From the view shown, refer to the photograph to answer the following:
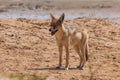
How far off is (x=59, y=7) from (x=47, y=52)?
16.4 metres

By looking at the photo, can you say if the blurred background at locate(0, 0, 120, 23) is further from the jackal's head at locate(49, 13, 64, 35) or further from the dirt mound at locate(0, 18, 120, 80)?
the jackal's head at locate(49, 13, 64, 35)

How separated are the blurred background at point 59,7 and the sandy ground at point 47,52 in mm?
8225

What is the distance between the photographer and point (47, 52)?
13.4 m

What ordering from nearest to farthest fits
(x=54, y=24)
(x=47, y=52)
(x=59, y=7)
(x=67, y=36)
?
1. (x=54, y=24)
2. (x=67, y=36)
3. (x=47, y=52)
4. (x=59, y=7)

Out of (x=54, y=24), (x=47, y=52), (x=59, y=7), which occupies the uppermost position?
(x=54, y=24)

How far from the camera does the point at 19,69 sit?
11.1 meters

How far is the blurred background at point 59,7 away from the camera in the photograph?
87.5ft

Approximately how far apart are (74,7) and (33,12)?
3486 millimetres

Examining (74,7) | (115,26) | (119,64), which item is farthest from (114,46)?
(74,7)

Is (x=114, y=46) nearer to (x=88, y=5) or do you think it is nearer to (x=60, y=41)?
(x=60, y=41)

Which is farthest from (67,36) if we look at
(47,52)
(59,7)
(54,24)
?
(59,7)

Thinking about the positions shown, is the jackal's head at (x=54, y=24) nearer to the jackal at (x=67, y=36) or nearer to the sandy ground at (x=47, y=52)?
the jackal at (x=67, y=36)

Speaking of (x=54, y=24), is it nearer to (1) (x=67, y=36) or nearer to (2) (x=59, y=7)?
(1) (x=67, y=36)

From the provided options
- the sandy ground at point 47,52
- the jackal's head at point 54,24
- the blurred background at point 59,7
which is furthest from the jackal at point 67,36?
the blurred background at point 59,7
